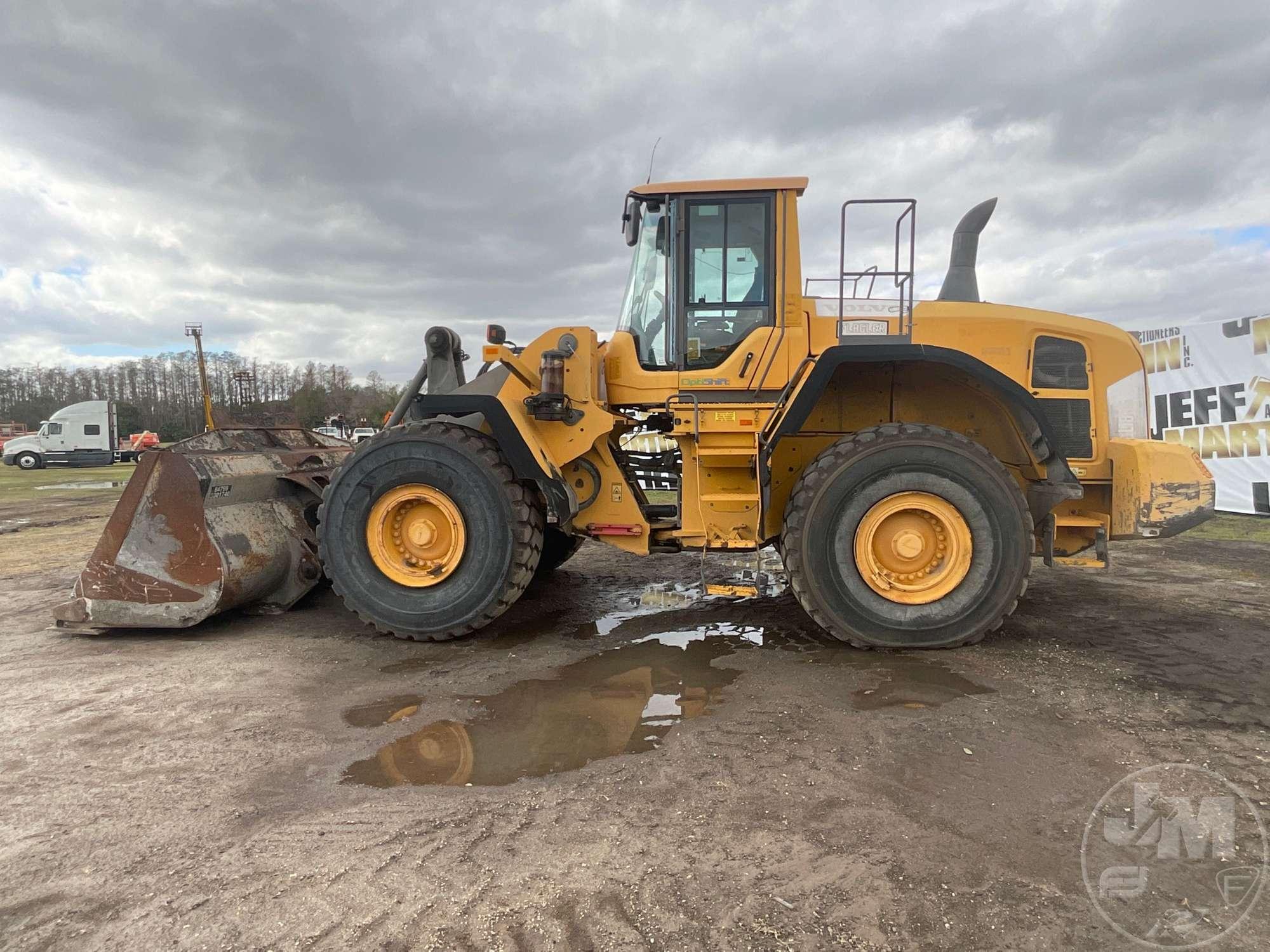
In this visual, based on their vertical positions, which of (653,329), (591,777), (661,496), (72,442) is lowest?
(591,777)

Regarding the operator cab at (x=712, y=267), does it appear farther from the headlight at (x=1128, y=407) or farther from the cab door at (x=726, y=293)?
the headlight at (x=1128, y=407)

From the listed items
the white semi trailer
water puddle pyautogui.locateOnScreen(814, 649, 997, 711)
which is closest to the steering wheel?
water puddle pyautogui.locateOnScreen(814, 649, 997, 711)

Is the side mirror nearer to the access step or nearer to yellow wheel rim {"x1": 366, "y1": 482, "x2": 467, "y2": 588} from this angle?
yellow wheel rim {"x1": 366, "y1": 482, "x2": 467, "y2": 588}

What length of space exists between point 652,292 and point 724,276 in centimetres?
52

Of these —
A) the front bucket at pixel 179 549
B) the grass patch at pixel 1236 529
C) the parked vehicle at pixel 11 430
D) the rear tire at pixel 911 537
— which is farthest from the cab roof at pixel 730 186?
the parked vehicle at pixel 11 430

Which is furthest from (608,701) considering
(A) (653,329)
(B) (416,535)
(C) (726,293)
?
(C) (726,293)

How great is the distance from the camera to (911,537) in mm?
4137

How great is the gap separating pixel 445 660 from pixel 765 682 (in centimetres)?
189

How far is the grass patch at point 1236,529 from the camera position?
8156 millimetres

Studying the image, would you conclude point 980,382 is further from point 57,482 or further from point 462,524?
point 57,482

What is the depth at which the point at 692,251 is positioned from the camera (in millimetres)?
4656

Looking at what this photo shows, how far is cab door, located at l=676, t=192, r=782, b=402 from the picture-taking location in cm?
457

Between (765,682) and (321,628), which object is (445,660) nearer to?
(321,628)

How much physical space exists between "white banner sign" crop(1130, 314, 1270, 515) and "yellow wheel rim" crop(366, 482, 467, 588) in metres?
9.23
